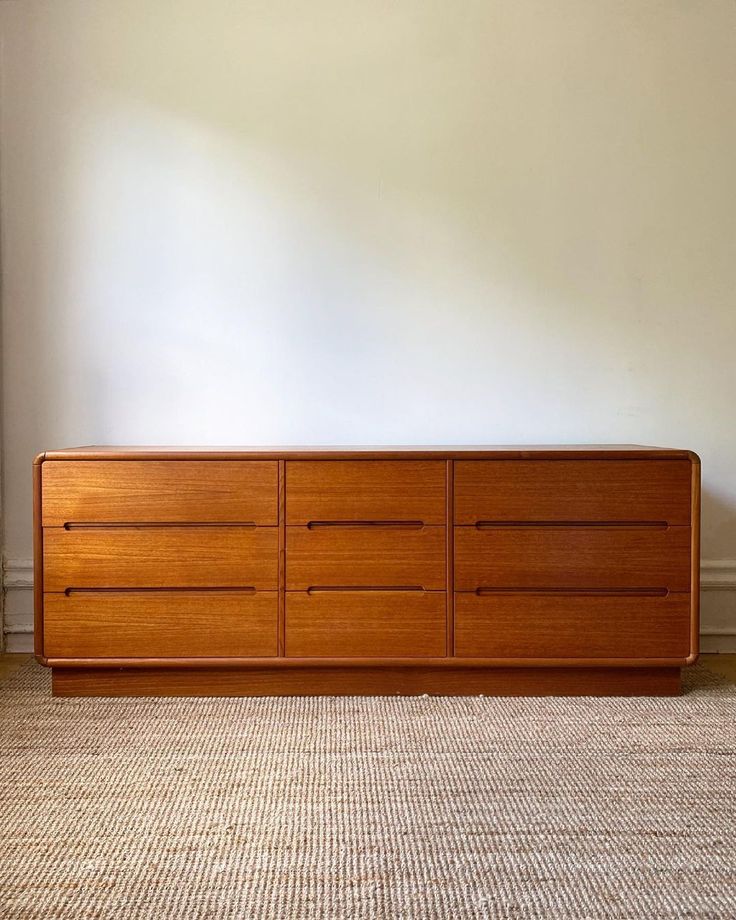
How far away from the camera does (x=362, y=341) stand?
9.89 feet

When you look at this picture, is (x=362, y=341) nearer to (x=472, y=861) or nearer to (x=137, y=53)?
(x=137, y=53)

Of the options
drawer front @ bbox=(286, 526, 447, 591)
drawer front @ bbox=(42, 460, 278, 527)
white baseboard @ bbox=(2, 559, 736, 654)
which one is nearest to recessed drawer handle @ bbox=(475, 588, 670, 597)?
drawer front @ bbox=(286, 526, 447, 591)

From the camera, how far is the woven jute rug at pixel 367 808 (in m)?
1.45

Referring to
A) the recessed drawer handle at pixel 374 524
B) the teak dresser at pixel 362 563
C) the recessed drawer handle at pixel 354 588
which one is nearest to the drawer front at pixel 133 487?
the teak dresser at pixel 362 563

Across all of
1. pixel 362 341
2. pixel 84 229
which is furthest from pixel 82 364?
pixel 362 341

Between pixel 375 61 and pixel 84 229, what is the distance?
1140mm

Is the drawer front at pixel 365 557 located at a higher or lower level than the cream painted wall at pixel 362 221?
lower

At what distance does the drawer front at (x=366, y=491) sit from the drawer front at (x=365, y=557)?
42 mm

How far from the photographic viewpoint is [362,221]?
3.00 m

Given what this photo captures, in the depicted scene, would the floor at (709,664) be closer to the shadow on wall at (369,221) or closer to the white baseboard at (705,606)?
the white baseboard at (705,606)

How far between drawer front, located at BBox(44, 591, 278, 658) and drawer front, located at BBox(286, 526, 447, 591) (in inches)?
5.2

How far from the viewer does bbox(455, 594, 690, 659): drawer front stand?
2510 millimetres

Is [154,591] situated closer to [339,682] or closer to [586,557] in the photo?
[339,682]

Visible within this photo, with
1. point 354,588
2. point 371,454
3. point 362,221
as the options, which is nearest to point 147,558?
point 354,588
